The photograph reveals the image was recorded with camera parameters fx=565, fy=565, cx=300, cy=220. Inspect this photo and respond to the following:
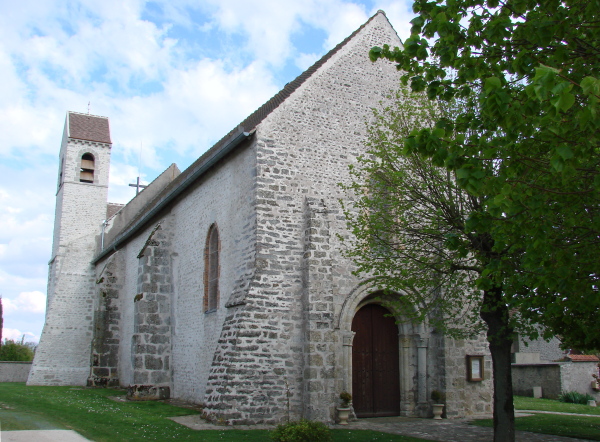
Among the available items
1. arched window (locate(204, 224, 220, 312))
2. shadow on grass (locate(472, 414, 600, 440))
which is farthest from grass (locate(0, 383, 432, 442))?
shadow on grass (locate(472, 414, 600, 440))

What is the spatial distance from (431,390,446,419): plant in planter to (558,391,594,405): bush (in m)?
9.18

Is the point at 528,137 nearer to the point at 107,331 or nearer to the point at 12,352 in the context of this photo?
the point at 107,331

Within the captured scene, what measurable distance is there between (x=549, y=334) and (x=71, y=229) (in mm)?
24597

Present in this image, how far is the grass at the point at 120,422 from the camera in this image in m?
9.47

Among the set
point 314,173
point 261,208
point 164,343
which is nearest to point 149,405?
point 164,343

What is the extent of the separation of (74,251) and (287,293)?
19.0 meters

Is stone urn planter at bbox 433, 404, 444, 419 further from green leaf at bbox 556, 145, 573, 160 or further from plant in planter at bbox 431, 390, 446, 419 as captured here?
green leaf at bbox 556, 145, 573, 160

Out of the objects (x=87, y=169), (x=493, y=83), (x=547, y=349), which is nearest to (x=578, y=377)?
(x=547, y=349)

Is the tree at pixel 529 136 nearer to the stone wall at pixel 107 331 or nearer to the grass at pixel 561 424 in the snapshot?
the grass at pixel 561 424

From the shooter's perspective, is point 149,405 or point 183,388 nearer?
point 149,405

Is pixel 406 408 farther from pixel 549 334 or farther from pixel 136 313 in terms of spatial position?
pixel 136 313

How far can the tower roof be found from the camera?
1174 inches

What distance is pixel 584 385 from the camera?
816 inches

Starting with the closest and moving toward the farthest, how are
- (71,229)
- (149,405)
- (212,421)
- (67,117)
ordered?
(212,421), (149,405), (71,229), (67,117)
